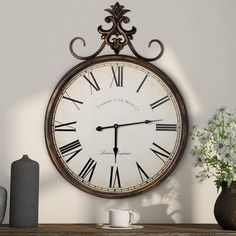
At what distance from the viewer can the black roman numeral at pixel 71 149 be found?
2.91 metres

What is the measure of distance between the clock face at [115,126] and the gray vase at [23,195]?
0.82ft

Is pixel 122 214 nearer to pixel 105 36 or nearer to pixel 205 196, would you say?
pixel 205 196

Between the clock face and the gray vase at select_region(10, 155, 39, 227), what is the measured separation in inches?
9.8

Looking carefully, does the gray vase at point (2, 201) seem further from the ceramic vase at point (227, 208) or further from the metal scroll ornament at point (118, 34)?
the ceramic vase at point (227, 208)

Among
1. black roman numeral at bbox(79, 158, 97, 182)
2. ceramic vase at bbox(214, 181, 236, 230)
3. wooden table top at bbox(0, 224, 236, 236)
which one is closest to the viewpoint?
wooden table top at bbox(0, 224, 236, 236)

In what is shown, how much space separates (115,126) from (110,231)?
645 millimetres

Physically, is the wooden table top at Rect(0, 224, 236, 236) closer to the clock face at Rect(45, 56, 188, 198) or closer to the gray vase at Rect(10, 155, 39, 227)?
the gray vase at Rect(10, 155, 39, 227)

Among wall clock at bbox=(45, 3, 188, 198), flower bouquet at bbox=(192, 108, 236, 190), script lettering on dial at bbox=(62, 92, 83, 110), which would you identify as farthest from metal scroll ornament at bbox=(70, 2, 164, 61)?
flower bouquet at bbox=(192, 108, 236, 190)

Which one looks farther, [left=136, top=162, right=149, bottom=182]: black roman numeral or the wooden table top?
[left=136, top=162, right=149, bottom=182]: black roman numeral

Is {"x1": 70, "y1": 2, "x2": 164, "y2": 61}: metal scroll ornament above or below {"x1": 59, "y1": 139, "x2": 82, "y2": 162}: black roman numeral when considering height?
above

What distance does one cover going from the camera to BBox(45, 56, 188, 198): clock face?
291cm

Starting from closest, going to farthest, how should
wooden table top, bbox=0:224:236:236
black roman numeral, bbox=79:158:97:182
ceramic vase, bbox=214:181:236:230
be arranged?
wooden table top, bbox=0:224:236:236 < ceramic vase, bbox=214:181:236:230 < black roman numeral, bbox=79:158:97:182

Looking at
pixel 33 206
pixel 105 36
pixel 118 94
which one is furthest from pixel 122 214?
pixel 105 36

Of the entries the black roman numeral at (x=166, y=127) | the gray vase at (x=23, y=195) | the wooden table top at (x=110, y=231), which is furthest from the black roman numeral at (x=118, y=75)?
the wooden table top at (x=110, y=231)
